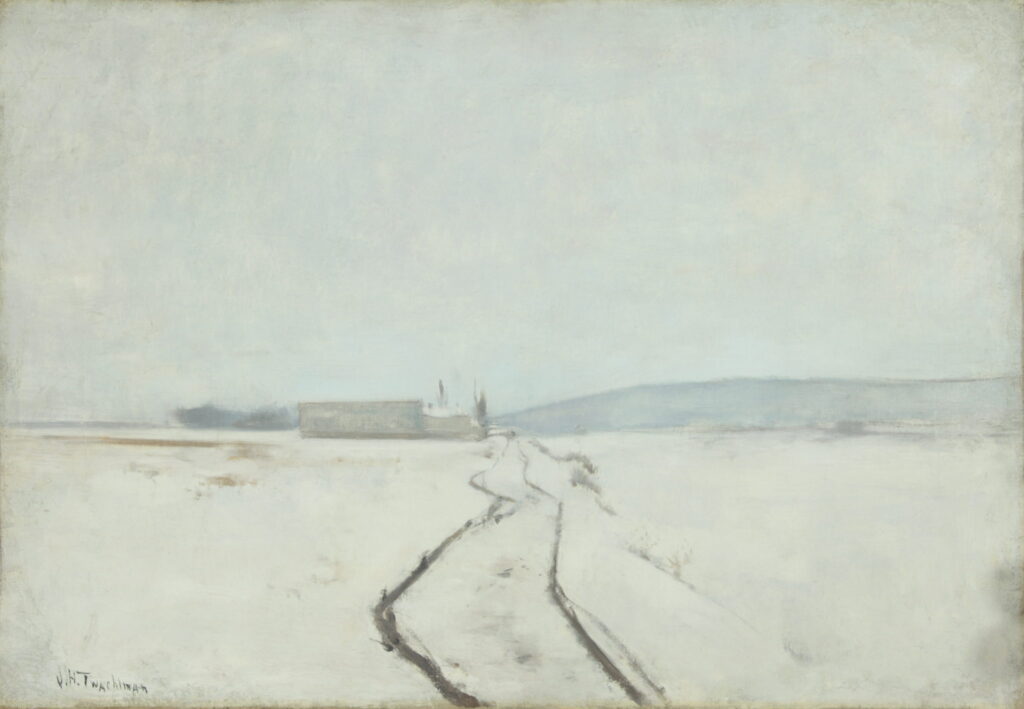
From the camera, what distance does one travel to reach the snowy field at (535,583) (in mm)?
4406

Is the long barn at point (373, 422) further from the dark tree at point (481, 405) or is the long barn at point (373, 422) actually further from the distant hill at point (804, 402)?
the distant hill at point (804, 402)

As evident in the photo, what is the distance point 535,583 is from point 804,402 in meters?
1.88

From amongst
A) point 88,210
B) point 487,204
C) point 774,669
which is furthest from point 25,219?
point 774,669

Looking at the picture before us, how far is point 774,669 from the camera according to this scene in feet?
14.5

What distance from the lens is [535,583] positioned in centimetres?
479

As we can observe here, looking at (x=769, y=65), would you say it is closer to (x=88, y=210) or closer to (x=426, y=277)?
(x=426, y=277)
